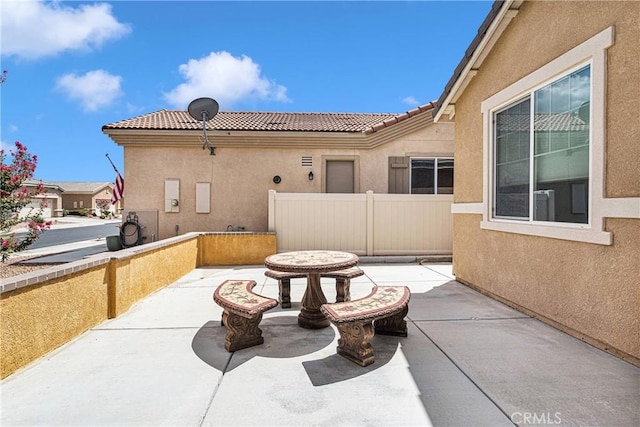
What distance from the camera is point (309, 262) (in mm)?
4500

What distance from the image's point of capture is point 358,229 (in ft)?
31.7

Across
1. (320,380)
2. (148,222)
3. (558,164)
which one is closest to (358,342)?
(320,380)

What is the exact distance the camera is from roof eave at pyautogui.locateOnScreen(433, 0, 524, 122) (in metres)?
5.14

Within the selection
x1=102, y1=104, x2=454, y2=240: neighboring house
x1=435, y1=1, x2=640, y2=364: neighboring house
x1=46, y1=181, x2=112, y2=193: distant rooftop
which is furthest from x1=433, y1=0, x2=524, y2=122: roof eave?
x1=46, y1=181, x2=112, y2=193: distant rooftop

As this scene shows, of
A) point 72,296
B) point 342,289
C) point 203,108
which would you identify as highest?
point 203,108

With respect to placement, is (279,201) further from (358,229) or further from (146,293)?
(146,293)

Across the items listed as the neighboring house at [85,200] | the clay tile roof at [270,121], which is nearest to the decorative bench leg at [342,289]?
the clay tile roof at [270,121]

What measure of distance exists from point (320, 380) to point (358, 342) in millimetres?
562

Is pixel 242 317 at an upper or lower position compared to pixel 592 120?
lower

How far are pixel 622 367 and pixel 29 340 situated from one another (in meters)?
6.04

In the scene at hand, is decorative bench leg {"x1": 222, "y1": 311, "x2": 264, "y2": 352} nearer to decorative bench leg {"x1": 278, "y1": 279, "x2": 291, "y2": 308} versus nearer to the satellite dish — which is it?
decorative bench leg {"x1": 278, "y1": 279, "x2": 291, "y2": 308}

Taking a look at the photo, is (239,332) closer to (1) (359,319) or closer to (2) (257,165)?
(1) (359,319)

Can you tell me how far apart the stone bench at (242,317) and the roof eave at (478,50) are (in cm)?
556

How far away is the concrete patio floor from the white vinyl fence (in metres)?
4.92
